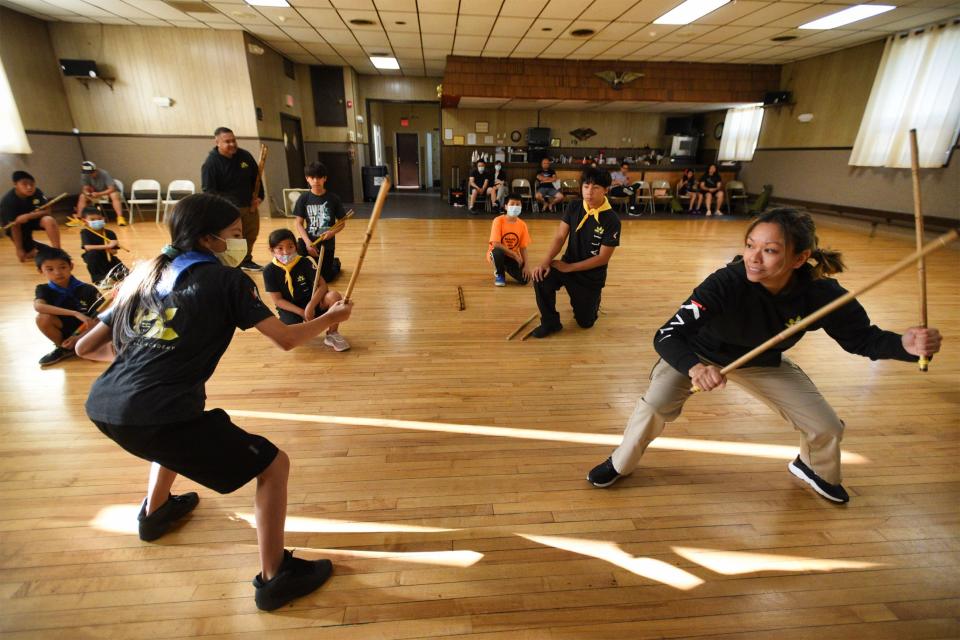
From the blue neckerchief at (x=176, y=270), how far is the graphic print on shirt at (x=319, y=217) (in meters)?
3.49

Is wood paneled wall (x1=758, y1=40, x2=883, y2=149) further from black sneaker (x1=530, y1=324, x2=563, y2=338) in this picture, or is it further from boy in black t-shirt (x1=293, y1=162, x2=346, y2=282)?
boy in black t-shirt (x1=293, y1=162, x2=346, y2=282)

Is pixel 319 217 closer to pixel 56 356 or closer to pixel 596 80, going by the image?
pixel 56 356

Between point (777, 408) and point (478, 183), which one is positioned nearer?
point (777, 408)

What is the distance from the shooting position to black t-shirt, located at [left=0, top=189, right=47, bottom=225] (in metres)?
5.18

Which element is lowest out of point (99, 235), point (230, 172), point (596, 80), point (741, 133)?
point (99, 235)

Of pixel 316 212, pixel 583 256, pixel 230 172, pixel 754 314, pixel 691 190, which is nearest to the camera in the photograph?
pixel 754 314

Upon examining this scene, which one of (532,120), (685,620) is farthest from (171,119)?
(685,620)

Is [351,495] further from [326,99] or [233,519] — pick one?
[326,99]

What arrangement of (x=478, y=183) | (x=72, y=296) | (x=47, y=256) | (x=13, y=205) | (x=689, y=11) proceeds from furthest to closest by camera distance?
(x=478, y=183) < (x=689, y=11) < (x=13, y=205) < (x=72, y=296) < (x=47, y=256)

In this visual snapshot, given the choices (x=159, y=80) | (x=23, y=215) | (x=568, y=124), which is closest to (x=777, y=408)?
(x=23, y=215)

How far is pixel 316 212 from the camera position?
457 cm

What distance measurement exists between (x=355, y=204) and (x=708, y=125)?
34.2 ft

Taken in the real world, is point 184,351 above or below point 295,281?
above

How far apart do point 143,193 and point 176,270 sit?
10.3 meters
